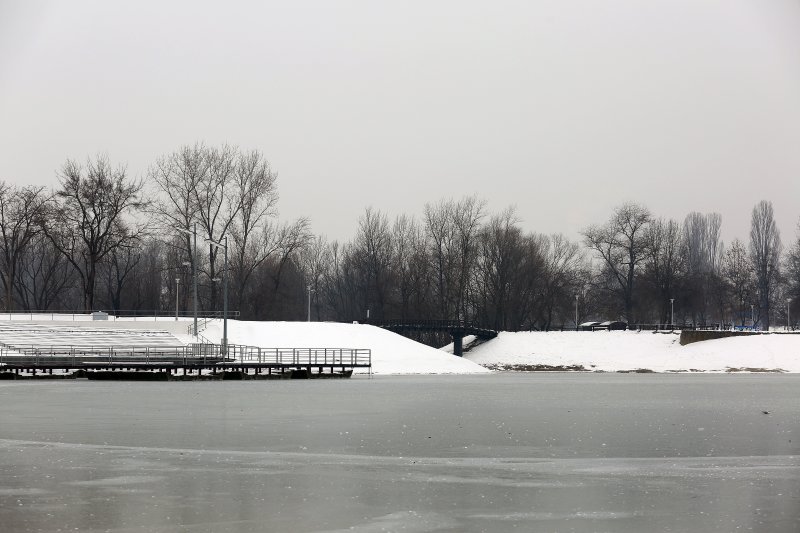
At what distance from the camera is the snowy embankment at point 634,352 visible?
91.2m

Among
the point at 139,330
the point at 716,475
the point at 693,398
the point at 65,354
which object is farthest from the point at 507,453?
the point at 139,330

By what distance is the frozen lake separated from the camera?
16266mm

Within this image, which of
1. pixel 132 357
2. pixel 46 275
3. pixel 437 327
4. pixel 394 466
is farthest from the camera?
pixel 46 275

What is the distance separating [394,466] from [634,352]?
3217 inches

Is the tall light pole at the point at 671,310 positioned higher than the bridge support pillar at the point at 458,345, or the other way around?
the tall light pole at the point at 671,310

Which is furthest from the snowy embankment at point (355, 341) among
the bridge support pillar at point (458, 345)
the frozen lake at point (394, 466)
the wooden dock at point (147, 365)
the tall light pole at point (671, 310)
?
the frozen lake at point (394, 466)

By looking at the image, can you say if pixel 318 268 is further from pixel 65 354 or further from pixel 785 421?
pixel 785 421

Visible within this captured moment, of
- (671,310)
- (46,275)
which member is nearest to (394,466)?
(46,275)

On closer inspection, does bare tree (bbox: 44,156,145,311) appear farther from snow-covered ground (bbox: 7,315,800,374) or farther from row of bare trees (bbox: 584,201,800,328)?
row of bare trees (bbox: 584,201,800,328)

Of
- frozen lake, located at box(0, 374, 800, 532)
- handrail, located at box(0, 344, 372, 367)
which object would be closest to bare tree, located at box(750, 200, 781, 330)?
handrail, located at box(0, 344, 372, 367)

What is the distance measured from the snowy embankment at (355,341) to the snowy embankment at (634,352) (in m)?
16.1

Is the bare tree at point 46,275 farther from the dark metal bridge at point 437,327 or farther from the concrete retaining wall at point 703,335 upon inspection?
the concrete retaining wall at point 703,335

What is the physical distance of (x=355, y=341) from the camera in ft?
279

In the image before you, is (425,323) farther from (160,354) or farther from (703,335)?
(160,354)
